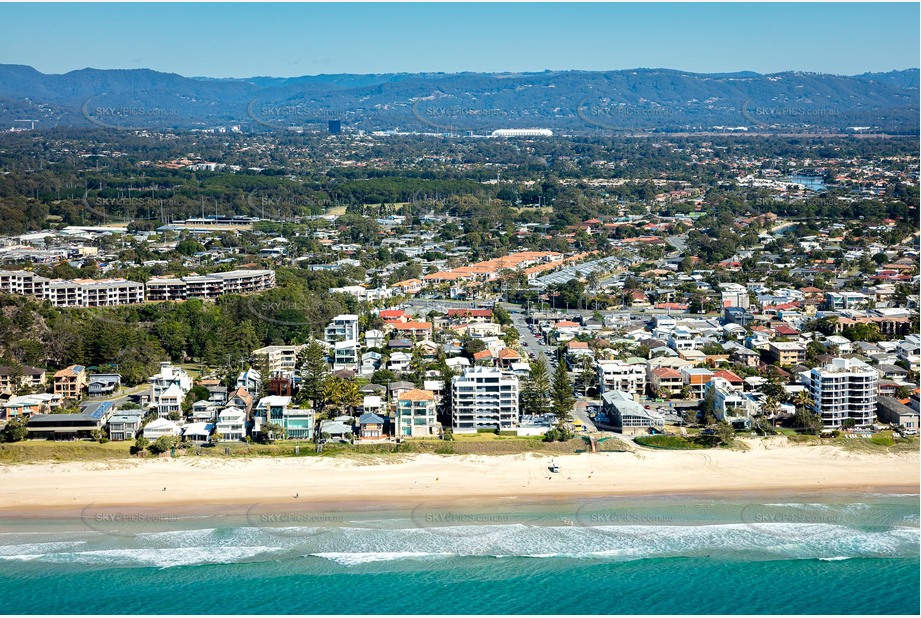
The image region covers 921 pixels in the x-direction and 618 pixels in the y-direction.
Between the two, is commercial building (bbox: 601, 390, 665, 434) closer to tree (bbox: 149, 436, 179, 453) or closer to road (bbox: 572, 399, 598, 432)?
road (bbox: 572, 399, 598, 432)

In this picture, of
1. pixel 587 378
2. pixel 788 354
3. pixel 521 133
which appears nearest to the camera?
pixel 587 378

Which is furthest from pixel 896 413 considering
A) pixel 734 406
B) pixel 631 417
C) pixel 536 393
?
pixel 536 393

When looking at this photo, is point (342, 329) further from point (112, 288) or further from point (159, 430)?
point (159, 430)

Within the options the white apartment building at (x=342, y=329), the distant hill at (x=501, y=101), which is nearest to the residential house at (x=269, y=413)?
the white apartment building at (x=342, y=329)

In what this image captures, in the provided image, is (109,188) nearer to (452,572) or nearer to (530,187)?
(530,187)

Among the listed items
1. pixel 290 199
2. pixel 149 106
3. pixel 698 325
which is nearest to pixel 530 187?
pixel 290 199

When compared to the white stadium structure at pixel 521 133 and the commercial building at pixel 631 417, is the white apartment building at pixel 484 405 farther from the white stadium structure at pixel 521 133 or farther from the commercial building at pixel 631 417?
the white stadium structure at pixel 521 133
